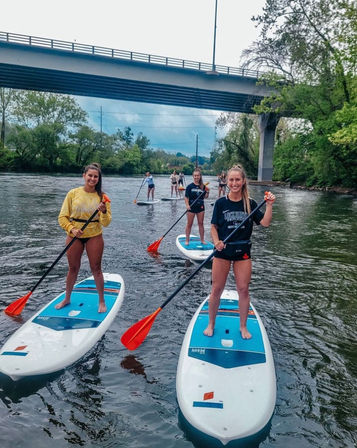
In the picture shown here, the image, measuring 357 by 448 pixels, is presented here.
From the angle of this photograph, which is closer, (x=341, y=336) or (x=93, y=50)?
(x=341, y=336)

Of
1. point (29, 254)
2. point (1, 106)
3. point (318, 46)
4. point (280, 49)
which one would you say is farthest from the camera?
point (1, 106)

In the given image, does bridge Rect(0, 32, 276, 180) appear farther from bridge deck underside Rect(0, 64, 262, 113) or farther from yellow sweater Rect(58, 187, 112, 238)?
yellow sweater Rect(58, 187, 112, 238)

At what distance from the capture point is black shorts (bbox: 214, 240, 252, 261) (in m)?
3.83

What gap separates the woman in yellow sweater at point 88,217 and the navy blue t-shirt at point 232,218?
1.50 meters

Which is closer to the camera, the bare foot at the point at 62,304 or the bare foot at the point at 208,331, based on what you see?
the bare foot at the point at 208,331

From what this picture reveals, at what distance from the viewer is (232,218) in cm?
396

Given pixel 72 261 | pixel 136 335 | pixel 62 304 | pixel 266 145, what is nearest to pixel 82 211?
pixel 72 261

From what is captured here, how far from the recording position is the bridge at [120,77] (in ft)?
98.0

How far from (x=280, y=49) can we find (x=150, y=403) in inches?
1283

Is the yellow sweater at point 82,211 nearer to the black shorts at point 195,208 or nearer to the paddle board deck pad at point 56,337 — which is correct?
the paddle board deck pad at point 56,337

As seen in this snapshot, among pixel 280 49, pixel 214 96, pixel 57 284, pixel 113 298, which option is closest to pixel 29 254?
pixel 57 284

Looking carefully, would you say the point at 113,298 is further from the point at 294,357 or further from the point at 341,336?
the point at 341,336

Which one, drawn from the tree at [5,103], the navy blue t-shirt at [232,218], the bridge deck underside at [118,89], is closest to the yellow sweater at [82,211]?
the navy blue t-shirt at [232,218]

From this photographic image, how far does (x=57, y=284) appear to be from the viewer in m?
6.31
